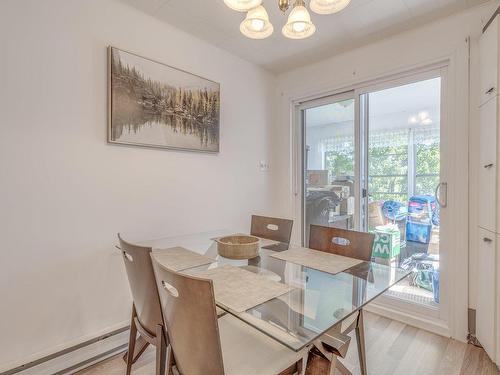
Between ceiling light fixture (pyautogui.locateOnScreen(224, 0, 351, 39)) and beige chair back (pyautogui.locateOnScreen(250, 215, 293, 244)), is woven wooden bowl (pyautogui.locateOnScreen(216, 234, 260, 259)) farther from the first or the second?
ceiling light fixture (pyautogui.locateOnScreen(224, 0, 351, 39))

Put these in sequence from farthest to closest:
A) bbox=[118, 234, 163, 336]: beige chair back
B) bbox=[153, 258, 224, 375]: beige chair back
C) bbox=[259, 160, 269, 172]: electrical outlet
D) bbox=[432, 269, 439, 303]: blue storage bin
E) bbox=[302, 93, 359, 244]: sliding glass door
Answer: bbox=[259, 160, 269, 172]: electrical outlet, bbox=[302, 93, 359, 244]: sliding glass door, bbox=[432, 269, 439, 303]: blue storage bin, bbox=[118, 234, 163, 336]: beige chair back, bbox=[153, 258, 224, 375]: beige chair back

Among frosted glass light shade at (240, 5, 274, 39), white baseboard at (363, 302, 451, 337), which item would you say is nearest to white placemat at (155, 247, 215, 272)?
frosted glass light shade at (240, 5, 274, 39)

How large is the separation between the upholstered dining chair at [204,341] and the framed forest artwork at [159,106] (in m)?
1.27

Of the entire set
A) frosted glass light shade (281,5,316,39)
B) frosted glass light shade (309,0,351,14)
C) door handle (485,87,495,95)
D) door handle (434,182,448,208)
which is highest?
frosted glass light shade (309,0,351,14)

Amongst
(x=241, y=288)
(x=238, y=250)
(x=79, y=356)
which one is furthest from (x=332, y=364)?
(x=79, y=356)

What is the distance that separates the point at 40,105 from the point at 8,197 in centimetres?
53

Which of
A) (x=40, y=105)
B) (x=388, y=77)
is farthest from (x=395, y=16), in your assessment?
(x=40, y=105)

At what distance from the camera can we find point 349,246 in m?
1.64

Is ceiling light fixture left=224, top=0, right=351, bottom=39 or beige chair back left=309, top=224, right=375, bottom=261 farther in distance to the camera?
beige chair back left=309, top=224, right=375, bottom=261

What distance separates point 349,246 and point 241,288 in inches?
32.1

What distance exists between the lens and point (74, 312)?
171 cm

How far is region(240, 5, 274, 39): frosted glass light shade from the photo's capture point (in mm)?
A: 1276

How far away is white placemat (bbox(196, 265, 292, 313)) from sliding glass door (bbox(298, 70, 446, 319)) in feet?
5.43

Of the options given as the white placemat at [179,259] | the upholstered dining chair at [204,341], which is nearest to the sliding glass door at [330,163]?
the white placemat at [179,259]
